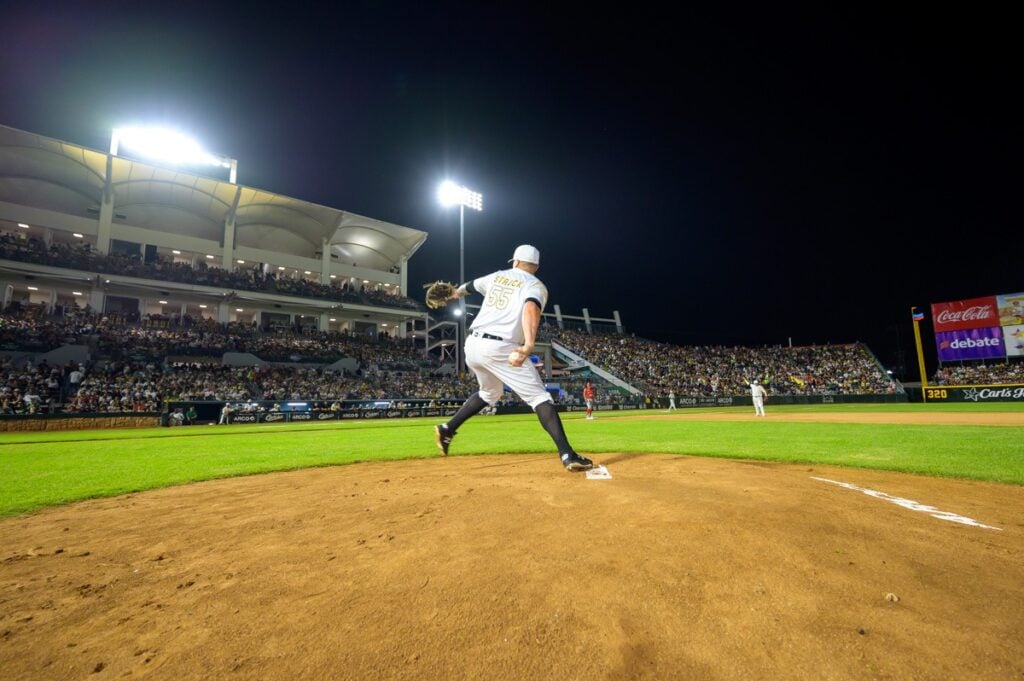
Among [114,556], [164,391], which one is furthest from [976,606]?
[164,391]

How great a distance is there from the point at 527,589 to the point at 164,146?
146 ft

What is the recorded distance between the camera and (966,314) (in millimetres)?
36656

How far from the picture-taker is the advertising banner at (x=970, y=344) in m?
35.6

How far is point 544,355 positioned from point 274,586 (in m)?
47.2

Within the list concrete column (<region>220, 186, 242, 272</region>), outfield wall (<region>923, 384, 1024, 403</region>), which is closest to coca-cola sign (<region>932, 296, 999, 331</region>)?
outfield wall (<region>923, 384, 1024, 403</region>)

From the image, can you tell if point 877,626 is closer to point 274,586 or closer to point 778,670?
point 778,670

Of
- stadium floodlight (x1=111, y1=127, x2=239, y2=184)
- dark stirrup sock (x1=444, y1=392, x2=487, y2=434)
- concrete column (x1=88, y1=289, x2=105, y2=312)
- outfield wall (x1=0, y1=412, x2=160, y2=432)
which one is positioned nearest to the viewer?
dark stirrup sock (x1=444, y1=392, x2=487, y2=434)

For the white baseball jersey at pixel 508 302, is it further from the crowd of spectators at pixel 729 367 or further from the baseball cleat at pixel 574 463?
the crowd of spectators at pixel 729 367

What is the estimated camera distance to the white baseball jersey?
495 centimetres

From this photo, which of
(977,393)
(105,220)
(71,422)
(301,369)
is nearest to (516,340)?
(71,422)

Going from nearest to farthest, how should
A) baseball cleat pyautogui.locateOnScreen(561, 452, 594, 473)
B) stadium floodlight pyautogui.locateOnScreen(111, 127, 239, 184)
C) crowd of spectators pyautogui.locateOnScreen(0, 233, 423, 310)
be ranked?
baseball cleat pyautogui.locateOnScreen(561, 452, 594, 473), crowd of spectators pyautogui.locateOnScreen(0, 233, 423, 310), stadium floodlight pyautogui.locateOnScreen(111, 127, 239, 184)

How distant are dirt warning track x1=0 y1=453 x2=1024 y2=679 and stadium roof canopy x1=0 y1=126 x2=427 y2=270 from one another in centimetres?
3839

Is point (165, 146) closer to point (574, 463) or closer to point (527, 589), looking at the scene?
point (574, 463)

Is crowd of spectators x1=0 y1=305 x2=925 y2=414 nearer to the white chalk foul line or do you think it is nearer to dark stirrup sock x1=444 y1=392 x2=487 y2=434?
dark stirrup sock x1=444 y1=392 x2=487 y2=434
